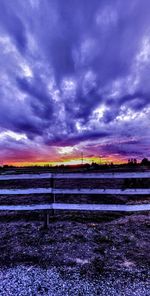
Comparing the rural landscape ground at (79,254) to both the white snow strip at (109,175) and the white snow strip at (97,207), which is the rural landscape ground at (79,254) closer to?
the white snow strip at (97,207)

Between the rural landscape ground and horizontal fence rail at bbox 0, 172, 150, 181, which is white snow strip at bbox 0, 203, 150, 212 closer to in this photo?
the rural landscape ground

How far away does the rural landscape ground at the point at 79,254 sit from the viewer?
3.52 metres

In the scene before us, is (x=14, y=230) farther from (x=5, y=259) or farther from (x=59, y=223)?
(x=5, y=259)

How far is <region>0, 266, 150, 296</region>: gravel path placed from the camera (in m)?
3.30

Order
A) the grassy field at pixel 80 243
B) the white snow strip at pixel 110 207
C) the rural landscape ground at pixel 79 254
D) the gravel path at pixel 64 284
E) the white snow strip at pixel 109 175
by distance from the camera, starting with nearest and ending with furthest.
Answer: the gravel path at pixel 64 284 → the rural landscape ground at pixel 79 254 → the grassy field at pixel 80 243 → the white snow strip at pixel 110 207 → the white snow strip at pixel 109 175

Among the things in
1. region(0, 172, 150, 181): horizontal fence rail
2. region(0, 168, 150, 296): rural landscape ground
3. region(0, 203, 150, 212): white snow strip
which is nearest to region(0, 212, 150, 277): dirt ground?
region(0, 168, 150, 296): rural landscape ground

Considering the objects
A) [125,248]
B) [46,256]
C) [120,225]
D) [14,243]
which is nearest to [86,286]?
[46,256]

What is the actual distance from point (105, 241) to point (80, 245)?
648 millimetres

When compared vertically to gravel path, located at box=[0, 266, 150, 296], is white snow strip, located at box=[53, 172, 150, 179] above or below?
above

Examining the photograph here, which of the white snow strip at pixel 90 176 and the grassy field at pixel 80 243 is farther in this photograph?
the white snow strip at pixel 90 176

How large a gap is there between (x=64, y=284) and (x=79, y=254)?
1.14 m

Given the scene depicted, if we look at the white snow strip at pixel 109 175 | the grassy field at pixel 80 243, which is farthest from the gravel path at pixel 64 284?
the white snow strip at pixel 109 175

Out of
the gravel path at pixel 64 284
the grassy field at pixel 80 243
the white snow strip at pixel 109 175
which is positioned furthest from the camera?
the white snow strip at pixel 109 175

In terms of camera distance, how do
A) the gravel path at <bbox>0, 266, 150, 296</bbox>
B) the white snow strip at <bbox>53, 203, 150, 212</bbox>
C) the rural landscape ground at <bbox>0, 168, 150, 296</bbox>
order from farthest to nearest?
the white snow strip at <bbox>53, 203, 150, 212</bbox>, the rural landscape ground at <bbox>0, 168, 150, 296</bbox>, the gravel path at <bbox>0, 266, 150, 296</bbox>
